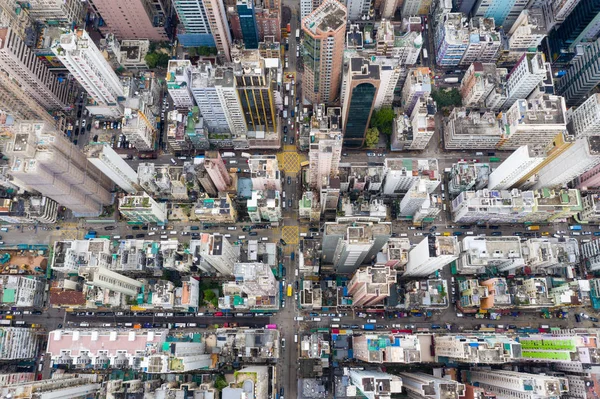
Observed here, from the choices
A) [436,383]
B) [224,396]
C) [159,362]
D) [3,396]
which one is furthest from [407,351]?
[3,396]

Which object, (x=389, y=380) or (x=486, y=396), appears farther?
(x=486, y=396)

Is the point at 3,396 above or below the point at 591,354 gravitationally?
below

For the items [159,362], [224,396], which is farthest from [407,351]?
[159,362]

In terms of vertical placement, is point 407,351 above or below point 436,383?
above

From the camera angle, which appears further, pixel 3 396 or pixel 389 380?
pixel 3 396

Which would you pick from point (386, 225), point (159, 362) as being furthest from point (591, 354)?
point (159, 362)

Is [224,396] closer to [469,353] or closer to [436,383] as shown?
[436,383]

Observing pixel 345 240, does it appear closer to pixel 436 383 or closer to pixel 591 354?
pixel 436 383

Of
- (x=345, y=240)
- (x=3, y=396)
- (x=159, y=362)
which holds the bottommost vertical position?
(x=3, y=396)
